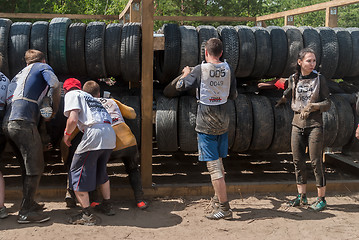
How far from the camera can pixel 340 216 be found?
14.9 ft

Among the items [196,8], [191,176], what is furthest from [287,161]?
[196,8]

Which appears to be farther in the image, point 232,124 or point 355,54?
point 355,54

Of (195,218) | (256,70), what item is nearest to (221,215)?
(195,218)

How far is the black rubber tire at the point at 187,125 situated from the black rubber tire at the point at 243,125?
1.83 ft

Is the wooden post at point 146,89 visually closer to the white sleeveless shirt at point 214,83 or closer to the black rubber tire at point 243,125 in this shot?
the white sleeveless shirt at point 214,83

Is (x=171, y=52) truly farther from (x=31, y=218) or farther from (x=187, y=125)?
(x=31, y=218)

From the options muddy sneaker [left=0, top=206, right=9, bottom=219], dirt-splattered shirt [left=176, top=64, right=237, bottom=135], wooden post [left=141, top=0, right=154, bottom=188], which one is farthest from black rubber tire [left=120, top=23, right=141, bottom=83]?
muddy sneaker [left=0, top=206, right=9, bottom=219]

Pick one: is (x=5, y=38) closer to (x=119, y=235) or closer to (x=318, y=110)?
(x=119, y=235)

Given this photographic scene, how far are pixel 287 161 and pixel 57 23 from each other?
4.24 m

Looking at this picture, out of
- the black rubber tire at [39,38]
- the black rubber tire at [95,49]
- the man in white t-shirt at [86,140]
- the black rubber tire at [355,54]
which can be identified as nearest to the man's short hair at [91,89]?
the man in white t-shirt at [86,140]

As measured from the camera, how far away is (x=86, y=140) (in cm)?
412

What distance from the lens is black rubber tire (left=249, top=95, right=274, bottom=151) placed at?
5.26 m

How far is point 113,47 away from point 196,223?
2.42 m

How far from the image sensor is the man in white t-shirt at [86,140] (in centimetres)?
412
